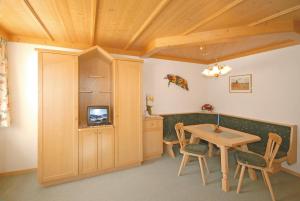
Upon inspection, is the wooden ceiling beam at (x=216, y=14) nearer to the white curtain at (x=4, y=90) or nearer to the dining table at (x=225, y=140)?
the dining table at (x=225, y=140)

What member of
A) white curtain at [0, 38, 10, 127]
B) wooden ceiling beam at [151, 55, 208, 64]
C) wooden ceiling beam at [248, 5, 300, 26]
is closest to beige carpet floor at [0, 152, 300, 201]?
white curtain at [0, 38, 10, 127]

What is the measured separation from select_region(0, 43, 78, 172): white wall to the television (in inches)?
41.8

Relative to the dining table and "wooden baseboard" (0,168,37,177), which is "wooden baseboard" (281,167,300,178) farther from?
"wooden baseboard" (0,168,37,177)

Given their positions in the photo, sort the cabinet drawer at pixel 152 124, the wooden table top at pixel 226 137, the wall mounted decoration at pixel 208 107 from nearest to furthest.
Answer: the wooden table top at pixel 226 137, the cabinet drawer at pixel 152 124, the wall mounted decoration at pixel 208 107

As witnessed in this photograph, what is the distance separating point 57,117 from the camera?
249 centimetres

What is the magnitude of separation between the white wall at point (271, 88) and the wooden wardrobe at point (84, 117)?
2.56m

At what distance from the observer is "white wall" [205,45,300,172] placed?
9.27 ft

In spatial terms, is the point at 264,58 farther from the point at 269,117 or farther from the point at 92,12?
the point at 92,12

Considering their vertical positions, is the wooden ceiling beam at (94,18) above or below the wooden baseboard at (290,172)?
above

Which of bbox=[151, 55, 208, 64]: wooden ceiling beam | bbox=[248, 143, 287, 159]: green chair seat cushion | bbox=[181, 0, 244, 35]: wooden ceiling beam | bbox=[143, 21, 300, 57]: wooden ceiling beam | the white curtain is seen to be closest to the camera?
bbox=[181, 0, 244, 35]: wooden ceiling beam

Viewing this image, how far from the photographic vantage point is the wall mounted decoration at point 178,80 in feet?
13.5

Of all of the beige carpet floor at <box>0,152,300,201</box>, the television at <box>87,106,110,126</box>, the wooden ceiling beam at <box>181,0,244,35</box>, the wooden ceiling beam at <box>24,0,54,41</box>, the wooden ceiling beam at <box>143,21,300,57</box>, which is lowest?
the beige carpet floor at <box>0,152,300,201</box>

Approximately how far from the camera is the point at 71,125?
258cm

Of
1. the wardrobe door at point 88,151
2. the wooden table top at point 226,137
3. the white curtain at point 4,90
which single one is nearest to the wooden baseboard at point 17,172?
the white curtain at point 4,90
